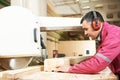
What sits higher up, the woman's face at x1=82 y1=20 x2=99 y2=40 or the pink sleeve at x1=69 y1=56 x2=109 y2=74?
the woman's face at x1=82 y1=20 x2=99 y2=40

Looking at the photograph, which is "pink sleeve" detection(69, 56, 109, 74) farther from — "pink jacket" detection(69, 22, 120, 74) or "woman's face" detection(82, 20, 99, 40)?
"woman's face" detection(82, 20, 99, 40)

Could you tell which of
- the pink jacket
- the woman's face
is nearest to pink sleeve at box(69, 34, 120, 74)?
the pink jacket

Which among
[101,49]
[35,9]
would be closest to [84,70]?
[101,49]

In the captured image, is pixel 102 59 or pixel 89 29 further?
pixel 89 29

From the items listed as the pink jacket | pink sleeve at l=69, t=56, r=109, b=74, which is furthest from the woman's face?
pink sleeve at l=69, t=56, r=109, b=74

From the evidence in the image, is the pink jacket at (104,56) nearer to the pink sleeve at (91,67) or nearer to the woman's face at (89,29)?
the pink sleeve at (91,67)

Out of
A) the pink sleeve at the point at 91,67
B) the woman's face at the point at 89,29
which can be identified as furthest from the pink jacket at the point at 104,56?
the woman's face at the point at 89,29

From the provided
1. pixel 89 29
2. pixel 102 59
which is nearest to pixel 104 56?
pixel 102 59

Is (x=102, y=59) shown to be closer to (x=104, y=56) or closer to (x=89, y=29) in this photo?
(x=104, y=56)

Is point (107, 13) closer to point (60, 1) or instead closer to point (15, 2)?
point (60, 1)

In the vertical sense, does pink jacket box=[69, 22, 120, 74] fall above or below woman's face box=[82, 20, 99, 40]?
below

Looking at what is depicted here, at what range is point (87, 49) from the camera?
305 inches

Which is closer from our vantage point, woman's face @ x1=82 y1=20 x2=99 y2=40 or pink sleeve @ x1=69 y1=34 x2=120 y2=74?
pink sleeve @ x1=69 y1=34 x2=120 y2=74

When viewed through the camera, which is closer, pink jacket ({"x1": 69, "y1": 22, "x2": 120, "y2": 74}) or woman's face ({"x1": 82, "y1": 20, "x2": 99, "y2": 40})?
pink jacket ({"x1": 69, "y1": 22, "x2": 120, "y2": 74})
